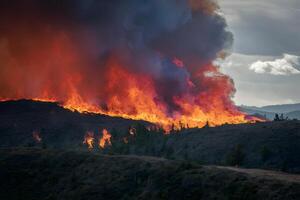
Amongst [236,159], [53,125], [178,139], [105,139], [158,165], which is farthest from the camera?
[53,125]

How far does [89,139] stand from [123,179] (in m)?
82.0

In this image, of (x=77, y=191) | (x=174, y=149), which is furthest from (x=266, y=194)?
(x=174, y=149)

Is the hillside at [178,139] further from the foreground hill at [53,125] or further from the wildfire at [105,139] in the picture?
the wildfire at [105,139]

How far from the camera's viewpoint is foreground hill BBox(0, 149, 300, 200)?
63.0 metres

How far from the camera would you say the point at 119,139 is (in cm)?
14462

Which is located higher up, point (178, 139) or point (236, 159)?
point (178, 139)

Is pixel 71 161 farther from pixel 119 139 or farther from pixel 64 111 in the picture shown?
pixel 64 111

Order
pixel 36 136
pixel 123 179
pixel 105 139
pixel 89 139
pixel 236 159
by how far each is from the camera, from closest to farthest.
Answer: pixel 123 179 → pixel 236 159 → pixel 105 139 → pixel 89 139 → pixel 36 136

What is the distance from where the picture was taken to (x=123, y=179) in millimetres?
76500

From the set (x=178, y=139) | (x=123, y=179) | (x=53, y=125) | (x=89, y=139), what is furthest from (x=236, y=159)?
(x=53, y=125)

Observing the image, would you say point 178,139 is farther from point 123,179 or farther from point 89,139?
point 123,179

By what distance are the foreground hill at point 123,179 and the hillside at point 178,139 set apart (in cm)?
2734

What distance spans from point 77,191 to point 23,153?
69.5ft

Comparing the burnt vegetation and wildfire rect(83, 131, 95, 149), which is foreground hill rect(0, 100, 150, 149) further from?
wildfire rect(83, 131, 95, 149)
